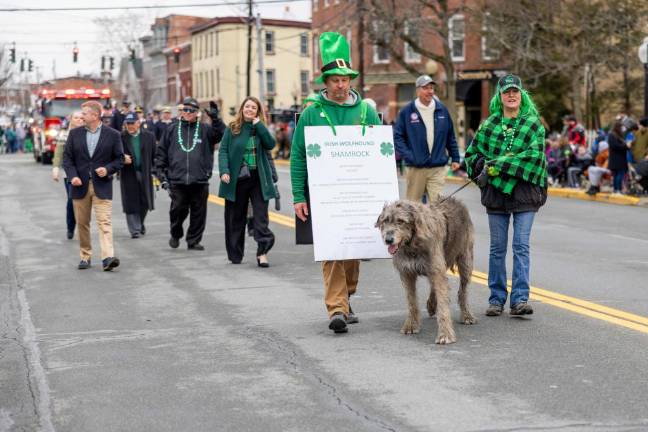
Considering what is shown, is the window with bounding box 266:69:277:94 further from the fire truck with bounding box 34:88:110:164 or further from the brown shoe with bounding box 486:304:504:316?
the brown shoe with bounding box 486:304:504:316

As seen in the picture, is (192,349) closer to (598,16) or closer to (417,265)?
(417,265)

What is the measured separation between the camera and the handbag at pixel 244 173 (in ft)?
40.3

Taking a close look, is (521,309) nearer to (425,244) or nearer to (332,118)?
(425,244)

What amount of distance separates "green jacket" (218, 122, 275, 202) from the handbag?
4 centimetres

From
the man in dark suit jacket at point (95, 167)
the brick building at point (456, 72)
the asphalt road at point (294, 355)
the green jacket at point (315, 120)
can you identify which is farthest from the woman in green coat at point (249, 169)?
the brick building at point (456, 72)

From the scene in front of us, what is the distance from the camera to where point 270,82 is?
3268 inches

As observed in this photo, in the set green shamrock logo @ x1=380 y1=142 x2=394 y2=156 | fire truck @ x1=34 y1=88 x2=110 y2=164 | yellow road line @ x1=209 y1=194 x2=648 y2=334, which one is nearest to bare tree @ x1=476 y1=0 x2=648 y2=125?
fire truck @ x1=34 y1=88 x2=110 y2=164

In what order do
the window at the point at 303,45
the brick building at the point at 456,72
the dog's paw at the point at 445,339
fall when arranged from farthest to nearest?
the window at the point at 303,45 < the brick building at the point at 456,72 < the dog's paw at the point at 445,339

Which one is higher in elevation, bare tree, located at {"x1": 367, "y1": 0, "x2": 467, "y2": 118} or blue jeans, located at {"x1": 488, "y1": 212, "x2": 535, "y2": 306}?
bare tree, located at {"x1": 367, "y1": 0, "x2": 467, "y2": 118}

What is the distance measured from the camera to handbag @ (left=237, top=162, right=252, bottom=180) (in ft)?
40.3

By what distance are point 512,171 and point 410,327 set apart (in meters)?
1.48

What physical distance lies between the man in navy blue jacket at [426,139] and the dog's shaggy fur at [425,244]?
409cm

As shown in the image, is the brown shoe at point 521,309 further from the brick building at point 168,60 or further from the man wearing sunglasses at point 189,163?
the brick building at point 168,60

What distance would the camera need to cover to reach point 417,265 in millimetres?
7602
